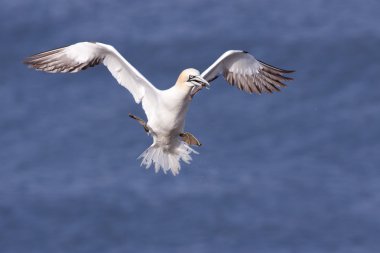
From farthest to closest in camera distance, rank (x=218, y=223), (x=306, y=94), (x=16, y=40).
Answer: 1. (x=16, y=40)
2. (x=306, y=94)
3. (x=218, y=223)

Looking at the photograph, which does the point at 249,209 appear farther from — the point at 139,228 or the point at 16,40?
the point at 16,40

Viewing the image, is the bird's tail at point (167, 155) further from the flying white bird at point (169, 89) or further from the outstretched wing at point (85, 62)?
the outstretched wing at point (85, 62)

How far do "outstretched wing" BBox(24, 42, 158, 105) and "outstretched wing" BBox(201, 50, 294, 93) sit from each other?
84 cm

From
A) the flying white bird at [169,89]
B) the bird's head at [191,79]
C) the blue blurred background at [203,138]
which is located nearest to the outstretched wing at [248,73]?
the flying white bird at [169,89]

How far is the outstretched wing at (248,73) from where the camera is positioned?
57.8 ft

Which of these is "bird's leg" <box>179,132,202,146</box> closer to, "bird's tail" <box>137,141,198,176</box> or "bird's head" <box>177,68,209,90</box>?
"bird's tail" <box>137,141,198,176</box>

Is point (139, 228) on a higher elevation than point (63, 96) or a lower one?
lower

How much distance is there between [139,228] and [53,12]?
6.55 m

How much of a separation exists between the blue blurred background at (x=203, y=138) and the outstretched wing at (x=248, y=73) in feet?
27.8

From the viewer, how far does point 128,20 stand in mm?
31219

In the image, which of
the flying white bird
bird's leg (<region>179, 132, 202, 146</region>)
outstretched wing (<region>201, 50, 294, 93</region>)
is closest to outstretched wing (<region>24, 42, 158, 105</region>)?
the flying white bird

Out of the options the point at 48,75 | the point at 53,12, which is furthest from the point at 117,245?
the point at 53,12

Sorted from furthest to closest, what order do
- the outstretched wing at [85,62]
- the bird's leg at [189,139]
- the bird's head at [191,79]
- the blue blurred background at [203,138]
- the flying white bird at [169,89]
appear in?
the blue blurred background at [203,138]
the bird's leg at [189,139]
the outstretched wing at [85,62]
the flying white bird at [169,89]
the bird's head at [191,79]

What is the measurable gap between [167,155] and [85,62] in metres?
1.49
